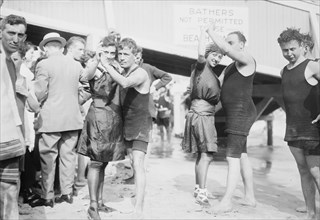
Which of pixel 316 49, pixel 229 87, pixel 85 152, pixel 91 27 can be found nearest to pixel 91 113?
pixel 85 152

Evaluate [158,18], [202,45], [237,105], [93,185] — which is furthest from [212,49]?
[158,18]

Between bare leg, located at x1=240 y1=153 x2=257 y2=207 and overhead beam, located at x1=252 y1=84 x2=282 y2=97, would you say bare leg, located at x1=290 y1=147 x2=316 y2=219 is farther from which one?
overhead beam, located at x1=252 y1=84 x2=282 y2=97

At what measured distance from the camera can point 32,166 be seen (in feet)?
15.0

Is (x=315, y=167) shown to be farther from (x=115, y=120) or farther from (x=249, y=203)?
(x=115, y=120)

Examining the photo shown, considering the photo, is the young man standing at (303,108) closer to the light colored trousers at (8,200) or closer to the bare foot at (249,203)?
the bare foot at (249,203)

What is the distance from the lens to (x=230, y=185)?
421cm

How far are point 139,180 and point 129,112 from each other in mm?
700

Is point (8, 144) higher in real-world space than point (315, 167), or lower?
higher

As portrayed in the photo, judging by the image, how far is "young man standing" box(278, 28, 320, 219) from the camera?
3.85m

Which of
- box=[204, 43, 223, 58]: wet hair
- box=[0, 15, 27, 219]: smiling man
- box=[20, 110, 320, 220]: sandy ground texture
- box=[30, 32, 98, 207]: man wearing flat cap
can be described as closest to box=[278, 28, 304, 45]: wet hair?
box=[204, 43, 223, 58]: wet hair

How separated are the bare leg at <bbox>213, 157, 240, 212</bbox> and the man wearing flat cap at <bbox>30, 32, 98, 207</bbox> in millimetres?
1749

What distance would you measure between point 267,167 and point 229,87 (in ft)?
14.3

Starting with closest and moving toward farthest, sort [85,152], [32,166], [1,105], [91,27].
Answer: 1. [1,105]
2. [85,152]
3. [32,166]
4. [91,27]

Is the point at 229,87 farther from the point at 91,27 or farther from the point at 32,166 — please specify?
the point at 91,27
